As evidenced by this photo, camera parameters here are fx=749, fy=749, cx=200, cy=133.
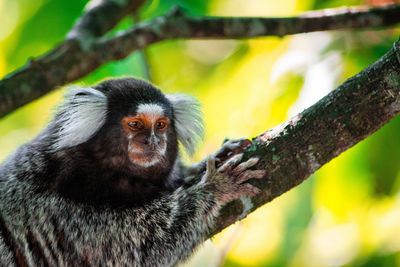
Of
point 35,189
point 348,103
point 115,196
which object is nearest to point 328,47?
point 348,103

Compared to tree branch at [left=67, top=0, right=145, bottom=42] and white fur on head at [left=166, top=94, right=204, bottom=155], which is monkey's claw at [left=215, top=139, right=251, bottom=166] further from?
tree branch at [left=67, top=0, right=145, bottom=42]

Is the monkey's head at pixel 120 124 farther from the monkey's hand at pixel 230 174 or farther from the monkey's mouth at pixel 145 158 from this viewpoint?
the monkey's hand at pixel 230 174

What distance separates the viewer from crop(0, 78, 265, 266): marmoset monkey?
14.2 feet

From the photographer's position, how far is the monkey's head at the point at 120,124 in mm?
4578

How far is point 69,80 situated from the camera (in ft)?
17.2

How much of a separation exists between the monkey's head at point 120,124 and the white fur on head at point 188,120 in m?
0.20

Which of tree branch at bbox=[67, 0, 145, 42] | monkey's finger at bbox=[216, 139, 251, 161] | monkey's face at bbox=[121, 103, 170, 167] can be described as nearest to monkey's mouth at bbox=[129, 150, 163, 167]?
monkey's face at bbox=[121, 103, 170, 167]

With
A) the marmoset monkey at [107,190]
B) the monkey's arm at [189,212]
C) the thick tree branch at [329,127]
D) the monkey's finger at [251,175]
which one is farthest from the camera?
the marmoset monkey at [107,190]

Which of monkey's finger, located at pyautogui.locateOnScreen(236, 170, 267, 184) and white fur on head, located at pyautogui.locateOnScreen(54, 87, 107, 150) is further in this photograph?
white fur on head, located at pyautogui.locateOnScreen(54, 87, 107, 150)

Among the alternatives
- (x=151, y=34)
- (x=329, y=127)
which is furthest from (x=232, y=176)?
(x=151, y=34)

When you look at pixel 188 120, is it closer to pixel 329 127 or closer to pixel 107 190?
pixel 107 190

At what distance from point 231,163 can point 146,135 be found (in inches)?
28.9

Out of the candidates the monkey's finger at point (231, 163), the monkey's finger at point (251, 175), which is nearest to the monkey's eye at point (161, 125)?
the monkey's finger at point (231, 163)

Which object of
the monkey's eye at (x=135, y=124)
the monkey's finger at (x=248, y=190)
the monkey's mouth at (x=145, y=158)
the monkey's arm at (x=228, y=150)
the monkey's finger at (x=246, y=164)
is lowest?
the monkey's finger at (x=248, y=190)
